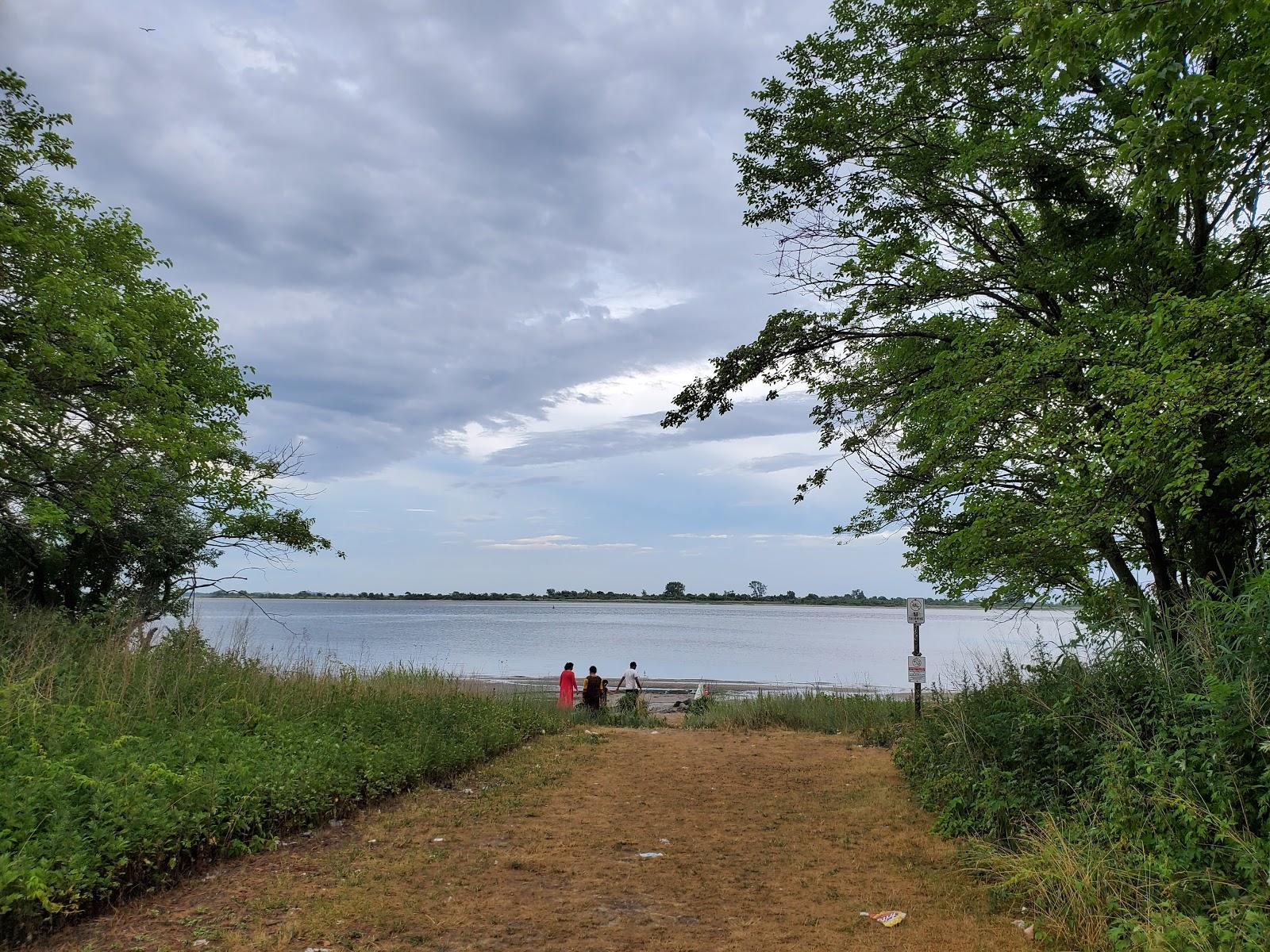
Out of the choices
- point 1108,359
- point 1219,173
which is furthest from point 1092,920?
point 1219,173

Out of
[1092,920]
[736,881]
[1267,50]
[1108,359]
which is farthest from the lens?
[1108,359]

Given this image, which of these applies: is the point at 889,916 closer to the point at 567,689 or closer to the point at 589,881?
the point at 589,881

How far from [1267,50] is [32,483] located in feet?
57.2

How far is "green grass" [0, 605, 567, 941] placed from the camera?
4922 millimetres

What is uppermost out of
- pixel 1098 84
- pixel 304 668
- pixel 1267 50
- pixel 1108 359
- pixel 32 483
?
pixel 1098 84

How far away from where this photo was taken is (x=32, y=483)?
1357 centimetres

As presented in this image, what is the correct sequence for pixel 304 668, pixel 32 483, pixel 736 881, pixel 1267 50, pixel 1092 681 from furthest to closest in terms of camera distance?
pixel 32 483 → pixel 304 668 → pixel 1092 681 → pixel 736 881 → pixel 1267 50

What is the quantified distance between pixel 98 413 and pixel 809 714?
49.3ft

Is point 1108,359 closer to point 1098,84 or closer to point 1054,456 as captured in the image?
point 1054,456

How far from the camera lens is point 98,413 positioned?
45.9ft

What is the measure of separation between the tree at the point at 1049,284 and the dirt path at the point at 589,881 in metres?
3.96

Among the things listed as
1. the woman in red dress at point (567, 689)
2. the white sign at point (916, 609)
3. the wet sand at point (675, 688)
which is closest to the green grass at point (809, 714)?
the white sign at point (916, 609)

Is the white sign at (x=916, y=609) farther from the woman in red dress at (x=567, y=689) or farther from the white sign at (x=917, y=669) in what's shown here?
the woman in red dress at (x=567, y=689)

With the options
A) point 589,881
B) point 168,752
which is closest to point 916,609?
point 589,881
